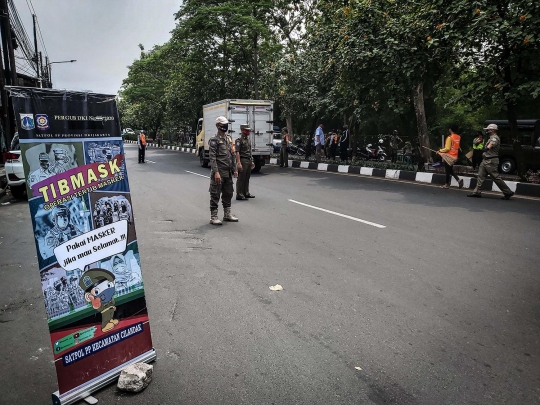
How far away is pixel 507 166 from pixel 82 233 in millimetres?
18900

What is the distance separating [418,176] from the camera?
13.7 meters

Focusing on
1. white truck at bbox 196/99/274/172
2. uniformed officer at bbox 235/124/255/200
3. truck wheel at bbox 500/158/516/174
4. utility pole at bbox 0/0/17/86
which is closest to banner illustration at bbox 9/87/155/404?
uniformed officer at bbox 235/124/255/200

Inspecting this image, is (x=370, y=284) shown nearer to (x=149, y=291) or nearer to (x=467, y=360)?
(x=467, y=360)

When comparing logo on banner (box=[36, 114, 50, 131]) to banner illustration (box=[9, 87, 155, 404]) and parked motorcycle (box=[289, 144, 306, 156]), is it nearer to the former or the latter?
banner illustration (box=[9, 87, 155, 404])

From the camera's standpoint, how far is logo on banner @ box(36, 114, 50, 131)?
7.33 feet

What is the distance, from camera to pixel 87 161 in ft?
8.04

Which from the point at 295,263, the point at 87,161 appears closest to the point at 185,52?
the point at 295,263

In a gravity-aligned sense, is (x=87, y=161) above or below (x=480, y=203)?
above

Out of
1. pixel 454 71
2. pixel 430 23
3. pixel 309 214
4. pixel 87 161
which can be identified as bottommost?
pixel 309 214

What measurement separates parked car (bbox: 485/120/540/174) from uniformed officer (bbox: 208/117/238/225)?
46.3 ft

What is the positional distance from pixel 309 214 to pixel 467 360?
5.11 metres

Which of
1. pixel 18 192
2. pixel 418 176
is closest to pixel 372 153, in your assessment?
pixel 418 176

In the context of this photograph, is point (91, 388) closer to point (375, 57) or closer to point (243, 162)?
point (243, 162)

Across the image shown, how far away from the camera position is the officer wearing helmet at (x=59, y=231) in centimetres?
228
